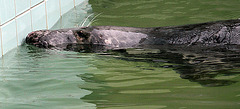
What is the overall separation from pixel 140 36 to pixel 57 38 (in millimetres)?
1178

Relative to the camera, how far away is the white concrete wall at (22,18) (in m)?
5.12

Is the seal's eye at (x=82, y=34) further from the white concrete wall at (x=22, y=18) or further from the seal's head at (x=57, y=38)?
the white concrete wall at (x=22, y=18)

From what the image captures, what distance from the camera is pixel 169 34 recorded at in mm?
5535

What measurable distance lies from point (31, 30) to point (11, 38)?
0.78 metres

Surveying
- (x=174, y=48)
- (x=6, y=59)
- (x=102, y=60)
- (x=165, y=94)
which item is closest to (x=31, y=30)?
(x=6, y=59)

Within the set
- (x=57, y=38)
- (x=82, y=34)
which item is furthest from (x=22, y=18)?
(x=82, y=34)

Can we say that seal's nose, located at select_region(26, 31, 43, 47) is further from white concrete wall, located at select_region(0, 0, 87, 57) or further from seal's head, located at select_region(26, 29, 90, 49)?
white concrete wall, located at select_region(0, 0, 87, 57)

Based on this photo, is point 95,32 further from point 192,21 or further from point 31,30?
point 192,21

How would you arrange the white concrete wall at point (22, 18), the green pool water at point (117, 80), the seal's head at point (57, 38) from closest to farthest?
the green pool water at point (117, 80), the white concrete wall at point (22, 18), the seal's head at point (57, 38)

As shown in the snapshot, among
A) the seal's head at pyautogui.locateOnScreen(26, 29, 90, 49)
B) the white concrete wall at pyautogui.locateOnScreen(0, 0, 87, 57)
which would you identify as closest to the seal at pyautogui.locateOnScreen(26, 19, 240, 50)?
the seal's head at pyautogui.locateOnScreen(26, 29, 90, 49)

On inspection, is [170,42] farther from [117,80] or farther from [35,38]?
[35,38]

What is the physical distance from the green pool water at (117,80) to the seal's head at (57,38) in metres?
0.18

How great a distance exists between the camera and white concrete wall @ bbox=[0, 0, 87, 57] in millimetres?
5122

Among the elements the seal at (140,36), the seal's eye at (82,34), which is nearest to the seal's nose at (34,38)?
the seal at (140,36)
